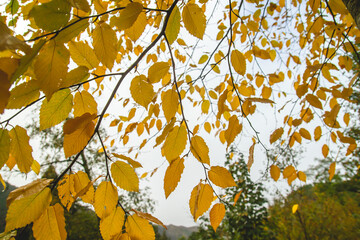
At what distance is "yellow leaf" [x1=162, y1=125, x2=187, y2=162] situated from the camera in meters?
0.54

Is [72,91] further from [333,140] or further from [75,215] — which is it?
[75,215]

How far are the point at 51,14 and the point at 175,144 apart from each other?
41cm

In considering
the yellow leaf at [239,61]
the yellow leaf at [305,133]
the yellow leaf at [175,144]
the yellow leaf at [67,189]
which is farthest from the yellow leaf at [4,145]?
the yellow leaf at [305,133]

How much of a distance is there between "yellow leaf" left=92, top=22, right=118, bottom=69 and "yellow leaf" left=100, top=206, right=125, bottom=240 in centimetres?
43

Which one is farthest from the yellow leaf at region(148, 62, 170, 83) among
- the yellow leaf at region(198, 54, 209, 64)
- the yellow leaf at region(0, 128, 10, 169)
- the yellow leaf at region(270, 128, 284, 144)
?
the yellow leaf at region(198, 54, 209, 64)

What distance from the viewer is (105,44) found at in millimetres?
469

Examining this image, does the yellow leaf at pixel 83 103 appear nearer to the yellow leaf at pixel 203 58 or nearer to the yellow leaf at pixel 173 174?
the yellow leaf at pixel 173 174

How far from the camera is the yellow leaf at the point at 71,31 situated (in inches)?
15.0

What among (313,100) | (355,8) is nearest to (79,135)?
(355,8)

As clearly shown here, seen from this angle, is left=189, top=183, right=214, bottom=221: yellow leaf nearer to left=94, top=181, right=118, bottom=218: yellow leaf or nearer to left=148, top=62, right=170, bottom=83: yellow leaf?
left=94, top=181, right=118, bottom=218: yellow leaf

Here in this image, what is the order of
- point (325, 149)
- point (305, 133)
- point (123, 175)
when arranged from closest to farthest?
point (123, 175) → point (305, 133) → point (325, 149)

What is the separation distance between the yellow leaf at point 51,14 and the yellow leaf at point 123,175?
0.38 meters

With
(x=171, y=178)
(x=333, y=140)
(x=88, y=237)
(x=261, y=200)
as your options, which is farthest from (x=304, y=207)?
(x=88, y=237)

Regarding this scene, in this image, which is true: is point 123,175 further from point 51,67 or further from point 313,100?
point 313,100
